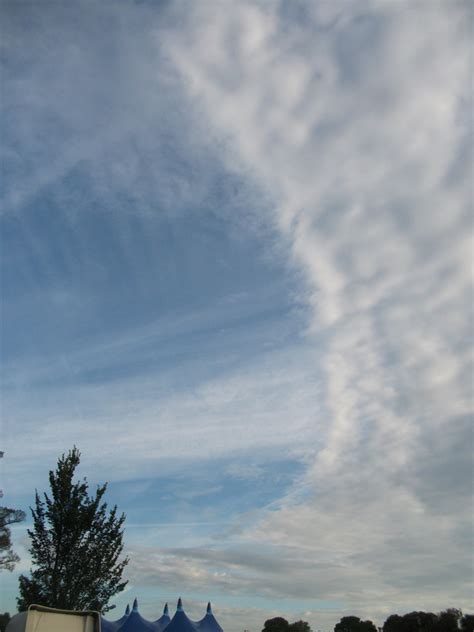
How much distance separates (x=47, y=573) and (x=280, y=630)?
78.0 meters

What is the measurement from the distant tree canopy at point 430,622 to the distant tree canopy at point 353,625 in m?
8.32

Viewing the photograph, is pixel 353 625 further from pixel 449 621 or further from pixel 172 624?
pixel 172 624

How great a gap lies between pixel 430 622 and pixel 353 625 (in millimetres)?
19599

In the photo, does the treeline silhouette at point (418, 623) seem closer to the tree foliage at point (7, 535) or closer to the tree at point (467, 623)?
the tree at point (467, 623)

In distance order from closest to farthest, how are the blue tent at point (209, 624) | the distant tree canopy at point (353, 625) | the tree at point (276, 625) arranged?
1. the blue tent at point (209, 624)
2. the distant tree canopy at point (353, 625)
3. the tree at point (276, 625)

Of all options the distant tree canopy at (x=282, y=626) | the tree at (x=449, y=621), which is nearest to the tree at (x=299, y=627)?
the distant tree canopy at (x=282, y=626)

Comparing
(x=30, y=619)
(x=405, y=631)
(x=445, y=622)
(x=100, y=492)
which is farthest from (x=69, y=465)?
(x=405, y=631)

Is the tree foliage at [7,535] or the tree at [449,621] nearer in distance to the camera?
the tree foliage at [7,535]

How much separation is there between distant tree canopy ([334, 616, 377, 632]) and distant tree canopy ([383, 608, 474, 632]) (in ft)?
27.3

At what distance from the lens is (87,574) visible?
80.7ft

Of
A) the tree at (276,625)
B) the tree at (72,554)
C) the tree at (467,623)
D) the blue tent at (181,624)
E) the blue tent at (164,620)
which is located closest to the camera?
the tree at (72,554)

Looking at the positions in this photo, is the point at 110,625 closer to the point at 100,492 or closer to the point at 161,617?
the point at 161,617

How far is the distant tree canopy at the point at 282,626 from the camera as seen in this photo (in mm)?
88875

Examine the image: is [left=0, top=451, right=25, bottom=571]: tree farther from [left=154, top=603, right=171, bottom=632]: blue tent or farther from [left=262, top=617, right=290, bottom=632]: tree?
[left=262, top=617, right=290, bottom=632]: tree
